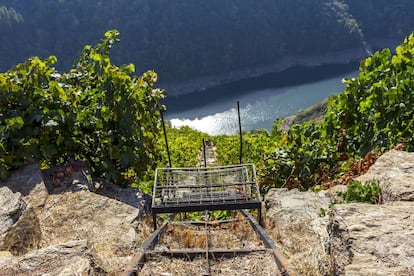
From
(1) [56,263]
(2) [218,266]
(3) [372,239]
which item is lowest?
(2) [218,266]

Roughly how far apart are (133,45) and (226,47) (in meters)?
34.7

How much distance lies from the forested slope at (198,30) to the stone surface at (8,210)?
133 metres

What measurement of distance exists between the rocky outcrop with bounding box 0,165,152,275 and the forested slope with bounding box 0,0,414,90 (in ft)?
434

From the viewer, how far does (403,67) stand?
249 inches

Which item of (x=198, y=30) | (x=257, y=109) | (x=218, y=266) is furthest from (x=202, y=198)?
(x=198, y=30)

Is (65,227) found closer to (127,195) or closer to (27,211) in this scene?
(27,211)

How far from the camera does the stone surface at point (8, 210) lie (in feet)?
14.0

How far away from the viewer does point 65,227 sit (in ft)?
16.6

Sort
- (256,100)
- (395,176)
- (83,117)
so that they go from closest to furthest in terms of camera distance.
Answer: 1. (395,176)
2. (83,117)
3. (256,100)

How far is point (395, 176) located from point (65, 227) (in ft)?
12.6

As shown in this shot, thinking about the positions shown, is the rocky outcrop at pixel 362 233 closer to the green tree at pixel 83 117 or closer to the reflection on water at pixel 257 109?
the green tree at pixel 83 117

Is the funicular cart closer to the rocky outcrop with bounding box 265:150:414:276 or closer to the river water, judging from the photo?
the rocky outcrop with bounding box 265:150:414:276

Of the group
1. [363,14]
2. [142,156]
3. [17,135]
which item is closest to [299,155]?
[142,156]

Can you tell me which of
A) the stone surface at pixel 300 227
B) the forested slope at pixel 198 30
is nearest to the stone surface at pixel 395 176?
the stone surface at pixel 300 227
